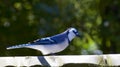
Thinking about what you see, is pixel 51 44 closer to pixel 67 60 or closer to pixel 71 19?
pixel 67 60

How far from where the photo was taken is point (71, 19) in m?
4.03

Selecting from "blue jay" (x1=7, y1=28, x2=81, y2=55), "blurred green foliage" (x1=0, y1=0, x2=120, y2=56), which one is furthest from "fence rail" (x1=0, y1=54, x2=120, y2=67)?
"blurred green foliage" (x1=0, y1=0, x2=120, y2=56)

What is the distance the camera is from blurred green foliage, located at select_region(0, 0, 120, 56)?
387cm

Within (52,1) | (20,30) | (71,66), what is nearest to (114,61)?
(71,66)

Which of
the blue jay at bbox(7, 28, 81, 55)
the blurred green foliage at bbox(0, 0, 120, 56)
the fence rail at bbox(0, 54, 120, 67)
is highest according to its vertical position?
the blue jay at bbox(7, 28, 81, 55)

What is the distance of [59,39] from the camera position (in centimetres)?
138

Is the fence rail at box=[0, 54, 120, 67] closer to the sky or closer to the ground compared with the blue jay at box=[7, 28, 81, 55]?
closer to the ground

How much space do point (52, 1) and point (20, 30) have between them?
0.52 meters

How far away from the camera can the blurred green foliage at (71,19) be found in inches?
152

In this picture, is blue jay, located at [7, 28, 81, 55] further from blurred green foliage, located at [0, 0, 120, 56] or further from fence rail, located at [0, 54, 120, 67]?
blurred green foliage, located at [0, 0, 120, 56]

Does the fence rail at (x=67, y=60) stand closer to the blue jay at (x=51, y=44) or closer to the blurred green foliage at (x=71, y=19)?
the blue jay at (x=51, y=44)

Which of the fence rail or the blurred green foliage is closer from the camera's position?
the fence rail

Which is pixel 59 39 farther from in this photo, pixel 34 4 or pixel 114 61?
pixel 34 4

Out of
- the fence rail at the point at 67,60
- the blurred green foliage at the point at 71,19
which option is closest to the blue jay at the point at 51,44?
the fence rail at the point at 67,60
